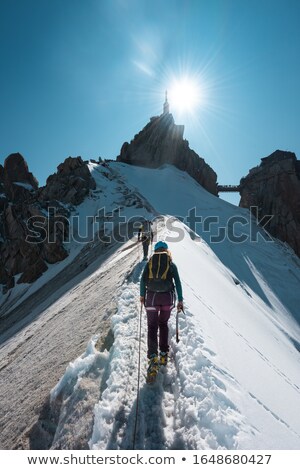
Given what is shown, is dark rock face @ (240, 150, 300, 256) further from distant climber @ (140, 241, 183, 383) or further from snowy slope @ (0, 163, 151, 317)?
distant climber @ (140, 241, 183, 383)

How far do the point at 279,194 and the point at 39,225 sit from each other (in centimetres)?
5053

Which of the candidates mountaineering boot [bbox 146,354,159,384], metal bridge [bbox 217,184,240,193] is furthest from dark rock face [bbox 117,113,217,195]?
mountaineering boot [bbox 146,354,159,384]

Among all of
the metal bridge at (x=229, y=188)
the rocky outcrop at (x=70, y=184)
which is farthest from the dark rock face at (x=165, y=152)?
the rocky outcrop at (x=70, y=184)

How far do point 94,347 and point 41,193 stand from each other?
149 ft

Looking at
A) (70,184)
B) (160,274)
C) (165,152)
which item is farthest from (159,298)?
(165,152)

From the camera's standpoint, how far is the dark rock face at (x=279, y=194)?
188ft

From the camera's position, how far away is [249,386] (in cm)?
526

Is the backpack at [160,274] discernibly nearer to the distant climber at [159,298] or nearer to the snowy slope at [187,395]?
the distant climber at [159,298]

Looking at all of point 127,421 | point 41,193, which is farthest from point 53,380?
point 41,193

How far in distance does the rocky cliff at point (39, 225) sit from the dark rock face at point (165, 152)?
98.3 ft

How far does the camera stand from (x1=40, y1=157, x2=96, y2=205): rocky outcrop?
41562mm

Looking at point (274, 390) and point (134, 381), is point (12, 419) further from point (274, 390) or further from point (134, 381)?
point (274, 390)

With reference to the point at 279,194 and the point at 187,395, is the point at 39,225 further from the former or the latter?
the point at 279,194

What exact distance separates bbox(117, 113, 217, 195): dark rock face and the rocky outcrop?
28736 millimetres
